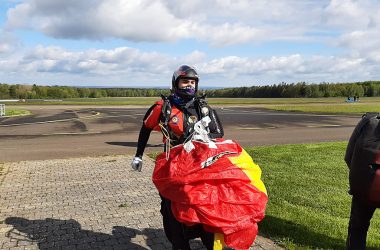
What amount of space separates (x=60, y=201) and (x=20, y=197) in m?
0.88

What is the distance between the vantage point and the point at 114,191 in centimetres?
706

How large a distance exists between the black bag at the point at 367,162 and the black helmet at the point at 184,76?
1.59m

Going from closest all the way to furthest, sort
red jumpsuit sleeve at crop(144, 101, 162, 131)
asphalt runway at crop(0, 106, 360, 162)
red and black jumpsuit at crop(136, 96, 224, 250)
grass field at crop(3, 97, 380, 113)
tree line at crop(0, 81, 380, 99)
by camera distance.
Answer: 1. red and black jumpsuit at crop(136, 96, 224, 250)
2. red jumpsuit sleeve at crop(144, 101, 162, 131)
3. asphalt runway at crop(0, 106, 360, 162)
4. grass field at crop(3, 97, 380, 113)
5. tree line at crop(0, 81, 380, 99)

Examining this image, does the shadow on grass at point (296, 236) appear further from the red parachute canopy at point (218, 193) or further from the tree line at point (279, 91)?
the tree line at point (279, 91)

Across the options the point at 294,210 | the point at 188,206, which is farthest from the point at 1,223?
the point at 294,210

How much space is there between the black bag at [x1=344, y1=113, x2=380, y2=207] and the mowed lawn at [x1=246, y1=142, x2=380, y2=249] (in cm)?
164

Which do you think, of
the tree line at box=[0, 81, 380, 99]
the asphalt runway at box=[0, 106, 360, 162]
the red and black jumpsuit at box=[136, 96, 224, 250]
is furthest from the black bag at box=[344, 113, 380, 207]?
the tree line at box=[0, 81, 380, 99]

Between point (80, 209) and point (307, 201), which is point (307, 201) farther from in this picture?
point (80, 209)

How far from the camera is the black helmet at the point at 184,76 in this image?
3727 millimetres

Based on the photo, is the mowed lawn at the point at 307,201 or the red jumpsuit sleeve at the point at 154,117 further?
the mowed lawn at the point at 307,201

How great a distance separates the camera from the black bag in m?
2.87

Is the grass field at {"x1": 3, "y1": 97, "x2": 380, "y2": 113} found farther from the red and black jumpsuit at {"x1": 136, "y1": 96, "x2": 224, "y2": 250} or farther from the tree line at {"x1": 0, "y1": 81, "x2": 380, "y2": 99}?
the red and black jumpsuit at {"x1": 136, "y1": 96, "x2": 224, "y2": 250}

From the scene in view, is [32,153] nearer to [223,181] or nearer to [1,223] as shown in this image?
[1,223]

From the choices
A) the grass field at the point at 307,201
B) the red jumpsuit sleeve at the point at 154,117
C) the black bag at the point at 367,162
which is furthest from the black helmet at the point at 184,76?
the grass field at the point at 307,201
